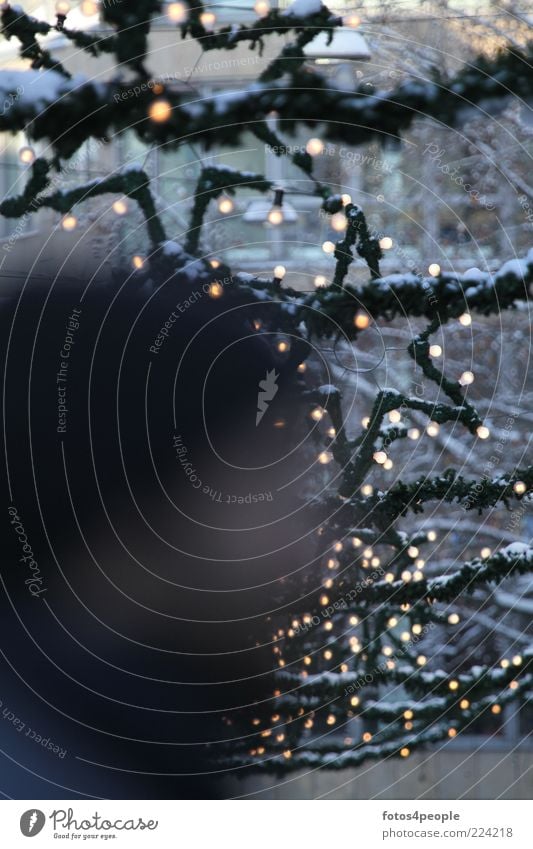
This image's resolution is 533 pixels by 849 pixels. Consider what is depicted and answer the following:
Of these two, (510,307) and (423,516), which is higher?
(423,516)

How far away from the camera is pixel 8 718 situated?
1.72 meters

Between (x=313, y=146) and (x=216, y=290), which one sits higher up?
(x=313, y=146)

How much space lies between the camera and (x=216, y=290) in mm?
1760

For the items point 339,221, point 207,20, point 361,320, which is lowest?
point 361,320

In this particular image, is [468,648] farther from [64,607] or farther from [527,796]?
[64,607]

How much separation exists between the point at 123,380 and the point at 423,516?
55.3 inches

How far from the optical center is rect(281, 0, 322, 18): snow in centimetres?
169

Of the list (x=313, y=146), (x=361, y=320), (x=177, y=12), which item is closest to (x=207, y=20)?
(x=177, y=12)

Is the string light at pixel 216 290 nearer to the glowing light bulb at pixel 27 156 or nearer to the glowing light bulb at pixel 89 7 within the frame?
the glowing light bulb at pixel 27 156

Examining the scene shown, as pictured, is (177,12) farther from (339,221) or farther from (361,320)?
(361,320)

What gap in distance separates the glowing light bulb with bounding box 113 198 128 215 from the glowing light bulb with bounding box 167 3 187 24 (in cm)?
31
